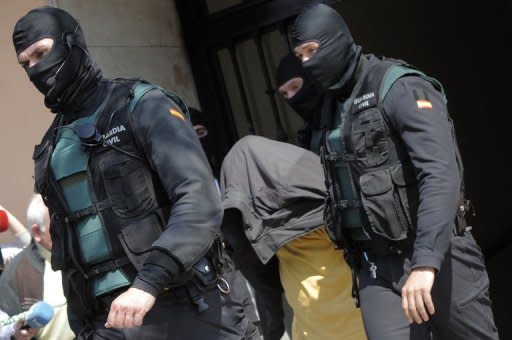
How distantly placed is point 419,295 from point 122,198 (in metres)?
0.95

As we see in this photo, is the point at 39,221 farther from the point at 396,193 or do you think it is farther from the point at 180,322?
the point at 396,193

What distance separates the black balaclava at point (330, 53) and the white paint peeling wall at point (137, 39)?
2121mm

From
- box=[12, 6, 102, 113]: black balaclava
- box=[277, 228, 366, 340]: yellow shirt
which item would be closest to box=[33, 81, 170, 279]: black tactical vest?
box=[12, 6, 102, 113]: black balaclava

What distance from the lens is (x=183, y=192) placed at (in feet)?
9.37

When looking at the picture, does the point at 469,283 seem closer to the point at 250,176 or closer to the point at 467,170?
the point at 250,176

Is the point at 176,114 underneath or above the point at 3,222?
above

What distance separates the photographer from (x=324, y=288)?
4.20 meters

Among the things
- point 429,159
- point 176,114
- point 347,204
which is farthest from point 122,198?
point 429,159

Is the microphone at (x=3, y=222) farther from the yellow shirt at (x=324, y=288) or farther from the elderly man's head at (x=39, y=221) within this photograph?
the yellow shirt at (x=324, y=288)

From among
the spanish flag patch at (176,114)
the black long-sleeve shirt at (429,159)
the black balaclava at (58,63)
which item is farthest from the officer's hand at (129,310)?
the black long-sleeve shirt at (429,159)

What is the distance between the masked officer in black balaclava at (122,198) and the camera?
2.88m

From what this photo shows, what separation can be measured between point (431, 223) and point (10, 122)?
120 inches

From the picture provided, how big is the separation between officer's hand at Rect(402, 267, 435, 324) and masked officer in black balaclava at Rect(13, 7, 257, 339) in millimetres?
566

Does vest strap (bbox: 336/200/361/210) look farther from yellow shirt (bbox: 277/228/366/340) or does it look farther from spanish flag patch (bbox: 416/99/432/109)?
yellow shirt (bbox: 277/228/366/340)
